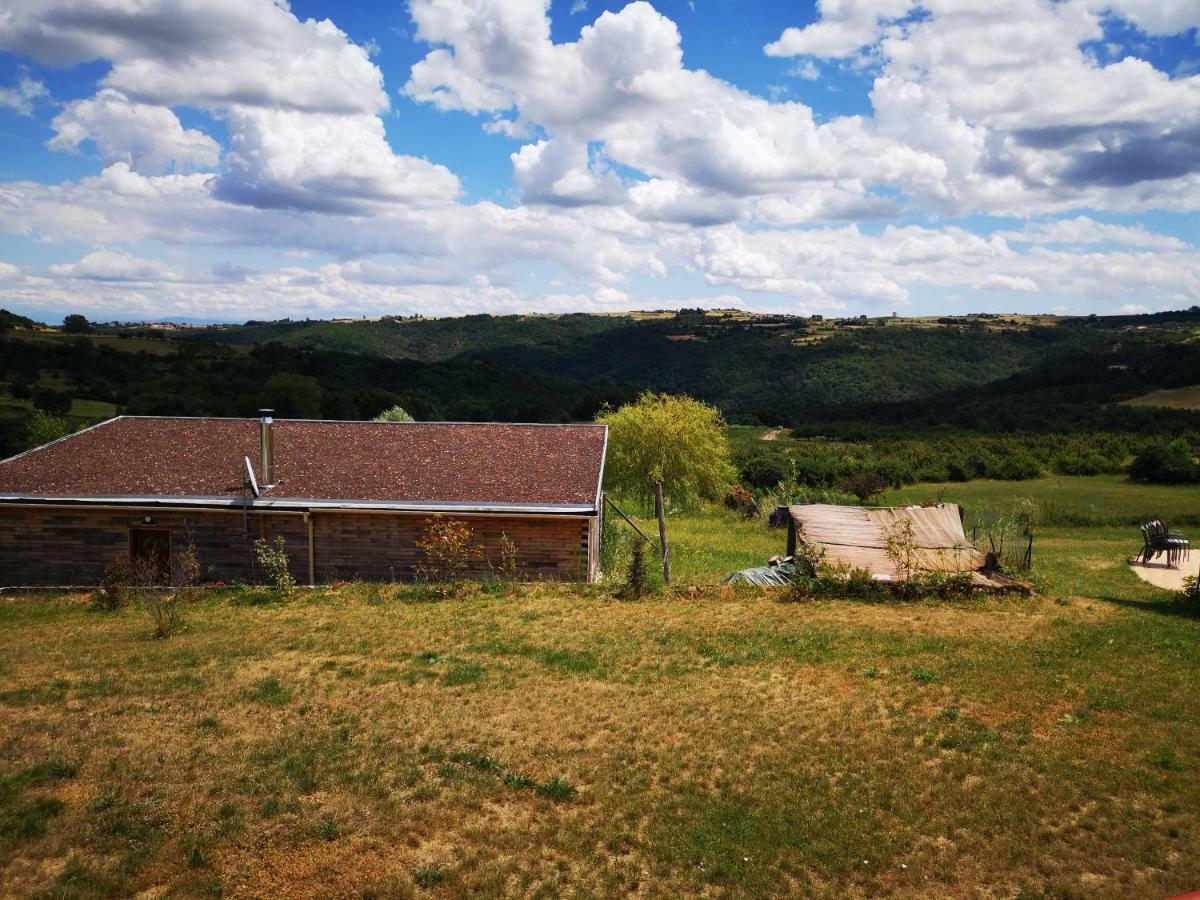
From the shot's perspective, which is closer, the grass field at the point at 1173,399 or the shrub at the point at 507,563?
the shrub at the point at 507,563

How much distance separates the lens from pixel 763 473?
54250 mm

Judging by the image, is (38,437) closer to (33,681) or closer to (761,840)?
(33,681)

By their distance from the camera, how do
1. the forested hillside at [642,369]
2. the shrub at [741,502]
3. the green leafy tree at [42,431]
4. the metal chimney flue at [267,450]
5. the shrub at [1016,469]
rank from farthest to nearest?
the forested hillside at [642,369], the shrub at [1016,469], the shrub at [741,502], the green leafy tree at [42,431], the metal chimney flue at [267,450]

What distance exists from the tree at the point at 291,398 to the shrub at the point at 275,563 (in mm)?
37842

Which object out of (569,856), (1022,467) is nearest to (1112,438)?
(1022,467)

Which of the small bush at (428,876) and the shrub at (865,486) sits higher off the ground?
the small bush at (428,876)

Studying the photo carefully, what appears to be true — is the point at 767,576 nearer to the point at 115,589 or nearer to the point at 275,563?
the point at 275,563

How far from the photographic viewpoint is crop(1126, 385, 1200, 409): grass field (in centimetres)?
7325

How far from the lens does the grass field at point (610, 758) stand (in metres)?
6.95

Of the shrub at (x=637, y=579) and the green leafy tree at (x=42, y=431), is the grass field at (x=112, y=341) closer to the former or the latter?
the green leafy tree at (x=42, y=431)

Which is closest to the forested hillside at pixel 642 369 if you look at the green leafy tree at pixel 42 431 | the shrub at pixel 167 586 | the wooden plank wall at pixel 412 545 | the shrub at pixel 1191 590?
the green leafy tree at pixel 42 431

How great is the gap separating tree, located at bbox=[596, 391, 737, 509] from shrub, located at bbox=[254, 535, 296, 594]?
62.3 ft

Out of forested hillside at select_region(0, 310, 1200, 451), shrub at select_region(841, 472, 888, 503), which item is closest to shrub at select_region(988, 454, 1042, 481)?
shrub at select_region(841, 472, 888, 503)

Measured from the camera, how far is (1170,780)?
8.12m
